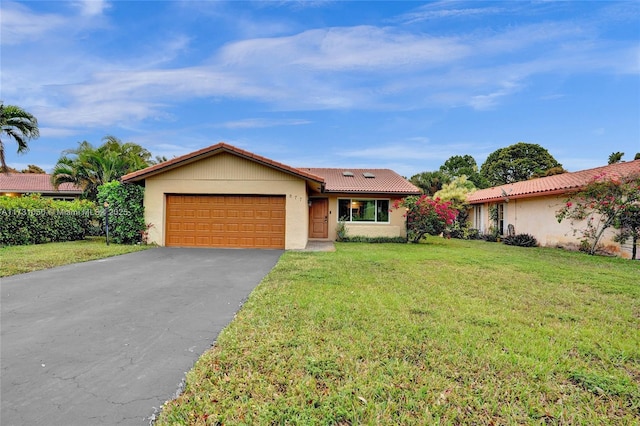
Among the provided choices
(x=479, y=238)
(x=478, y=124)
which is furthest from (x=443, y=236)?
(x=478, y=124)

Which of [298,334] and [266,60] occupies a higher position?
[266,60]

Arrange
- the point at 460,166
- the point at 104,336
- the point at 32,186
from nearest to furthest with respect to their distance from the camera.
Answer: the point at 104,336
the point at 32,186
the point at 460,166

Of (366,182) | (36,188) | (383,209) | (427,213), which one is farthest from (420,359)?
(36,188)

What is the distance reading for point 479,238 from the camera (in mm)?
19984

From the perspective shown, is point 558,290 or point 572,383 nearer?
point 572,383

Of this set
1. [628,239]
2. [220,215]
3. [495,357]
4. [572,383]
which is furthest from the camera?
[220,215]

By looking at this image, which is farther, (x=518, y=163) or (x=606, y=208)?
(x=518, y=163)

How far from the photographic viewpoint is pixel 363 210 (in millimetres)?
16844

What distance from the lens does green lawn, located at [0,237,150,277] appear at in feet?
25.5

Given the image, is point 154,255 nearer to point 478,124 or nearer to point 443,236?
point 443,236

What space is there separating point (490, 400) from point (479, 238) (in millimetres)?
19420

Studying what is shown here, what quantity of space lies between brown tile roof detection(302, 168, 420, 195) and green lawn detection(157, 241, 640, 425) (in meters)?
10.4

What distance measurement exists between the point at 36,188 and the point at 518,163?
162 ft

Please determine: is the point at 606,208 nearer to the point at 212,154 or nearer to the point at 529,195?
the point at 529,195
